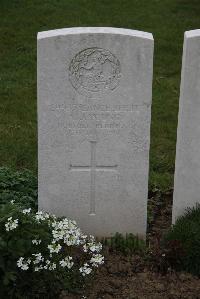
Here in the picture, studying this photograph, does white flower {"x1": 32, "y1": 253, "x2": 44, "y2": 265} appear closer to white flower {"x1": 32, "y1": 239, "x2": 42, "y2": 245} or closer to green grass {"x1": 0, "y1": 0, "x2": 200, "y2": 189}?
white flower {"x1": 32, "y1": 239, "x2": 42, "y2": 245}

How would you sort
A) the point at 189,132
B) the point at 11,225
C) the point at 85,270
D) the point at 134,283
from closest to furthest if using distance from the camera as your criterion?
the point at 11,225 → the point at 85,270 → the point at 134,283 → the point at 189,132

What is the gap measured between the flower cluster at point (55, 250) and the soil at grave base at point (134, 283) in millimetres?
227

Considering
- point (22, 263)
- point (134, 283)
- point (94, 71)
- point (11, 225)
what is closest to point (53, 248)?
point (22, 263)

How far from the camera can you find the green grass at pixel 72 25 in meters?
7.82

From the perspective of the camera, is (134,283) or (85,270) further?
(134,283)

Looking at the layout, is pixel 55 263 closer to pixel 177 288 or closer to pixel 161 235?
pixel 177 288

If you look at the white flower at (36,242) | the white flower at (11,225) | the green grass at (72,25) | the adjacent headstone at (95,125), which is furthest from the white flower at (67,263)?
the green grass at (72,25)

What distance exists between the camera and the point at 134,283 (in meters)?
5.15

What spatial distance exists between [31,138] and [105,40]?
3.12 meters

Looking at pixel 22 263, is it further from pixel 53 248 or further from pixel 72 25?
pixel 72 25

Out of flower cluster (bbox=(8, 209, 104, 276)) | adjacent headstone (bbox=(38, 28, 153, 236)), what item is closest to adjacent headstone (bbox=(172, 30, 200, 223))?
adjacent headstone (bbox=(38, 28, 153, 236))

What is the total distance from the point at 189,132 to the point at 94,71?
95 cm

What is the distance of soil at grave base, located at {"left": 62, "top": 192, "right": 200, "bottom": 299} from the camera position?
499 centimetres

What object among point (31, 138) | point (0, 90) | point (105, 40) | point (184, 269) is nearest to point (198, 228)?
point (184, 269)
